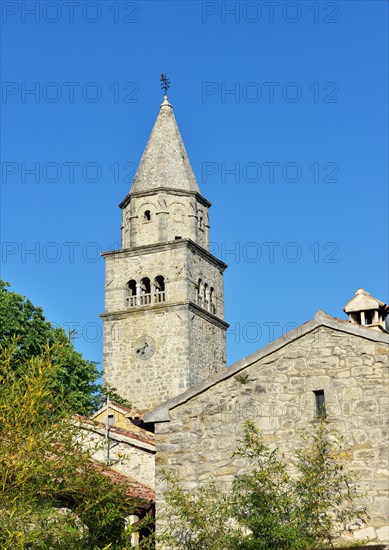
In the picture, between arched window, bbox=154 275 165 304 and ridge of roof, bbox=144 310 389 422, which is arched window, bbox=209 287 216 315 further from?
ridge of roof, bbox=144 310 389 422

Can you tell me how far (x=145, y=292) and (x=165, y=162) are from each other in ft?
26.5

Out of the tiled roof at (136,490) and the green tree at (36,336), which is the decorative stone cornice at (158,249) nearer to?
the green tree at (36,336)

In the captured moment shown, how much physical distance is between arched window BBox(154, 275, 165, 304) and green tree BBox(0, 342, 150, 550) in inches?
1463

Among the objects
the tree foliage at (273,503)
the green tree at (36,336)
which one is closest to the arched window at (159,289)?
the green tree at (36,336)

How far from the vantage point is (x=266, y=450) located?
16.2 meters

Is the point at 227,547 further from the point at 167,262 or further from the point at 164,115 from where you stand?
the point at 164,115

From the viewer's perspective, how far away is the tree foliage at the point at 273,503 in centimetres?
1490

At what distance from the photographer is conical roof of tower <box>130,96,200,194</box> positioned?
187ft

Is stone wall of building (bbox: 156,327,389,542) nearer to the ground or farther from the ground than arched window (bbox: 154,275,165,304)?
nearer to the ground

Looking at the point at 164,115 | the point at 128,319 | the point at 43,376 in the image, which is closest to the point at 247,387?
the point at 43,376

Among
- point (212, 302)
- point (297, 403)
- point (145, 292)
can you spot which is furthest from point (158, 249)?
point (297, 403)

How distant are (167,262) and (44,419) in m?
39.0

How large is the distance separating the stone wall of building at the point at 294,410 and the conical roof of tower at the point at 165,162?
40254 mm

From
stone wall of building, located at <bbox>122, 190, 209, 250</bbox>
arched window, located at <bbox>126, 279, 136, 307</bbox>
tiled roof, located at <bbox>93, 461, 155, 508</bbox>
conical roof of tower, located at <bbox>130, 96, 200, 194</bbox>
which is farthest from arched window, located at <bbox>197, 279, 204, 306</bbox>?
tiled roof, located at <bbox>93, 461, 155, 508</bbox>
